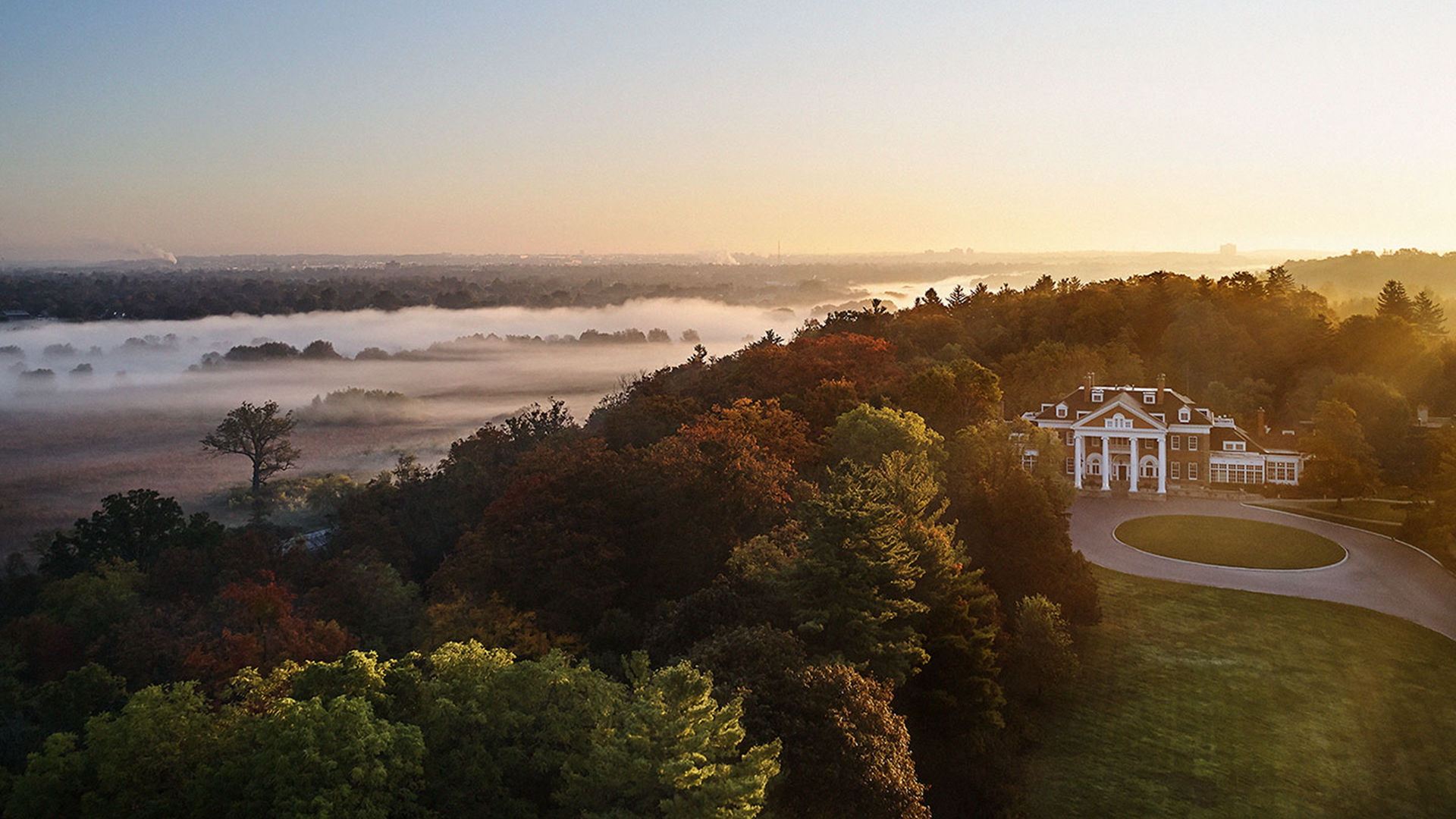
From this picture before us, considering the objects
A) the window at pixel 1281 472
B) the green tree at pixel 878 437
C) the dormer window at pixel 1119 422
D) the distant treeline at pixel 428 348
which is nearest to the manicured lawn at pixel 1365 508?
the window at pixel 1281 472

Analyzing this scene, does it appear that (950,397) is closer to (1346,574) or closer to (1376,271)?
(1346,574)

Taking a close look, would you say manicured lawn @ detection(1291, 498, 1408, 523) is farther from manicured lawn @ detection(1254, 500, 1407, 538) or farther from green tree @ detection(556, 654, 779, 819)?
green tree @ detection(556, 654, 779, 819)

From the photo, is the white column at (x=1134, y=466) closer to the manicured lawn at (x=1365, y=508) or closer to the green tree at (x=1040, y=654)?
the manicured lawn at (x=1365, y=508)

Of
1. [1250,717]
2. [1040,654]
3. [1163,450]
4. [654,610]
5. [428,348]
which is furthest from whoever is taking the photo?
[428,348]

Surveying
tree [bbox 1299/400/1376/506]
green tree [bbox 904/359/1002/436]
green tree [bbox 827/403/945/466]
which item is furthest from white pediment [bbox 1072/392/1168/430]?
green tree [bbox 827/403/945/466]

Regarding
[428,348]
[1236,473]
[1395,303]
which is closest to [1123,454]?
[1236,473]

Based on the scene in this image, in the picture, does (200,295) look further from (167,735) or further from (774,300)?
(167,735)
